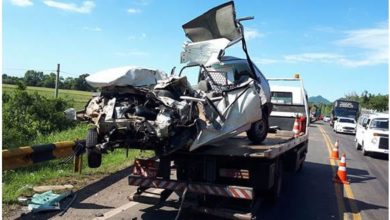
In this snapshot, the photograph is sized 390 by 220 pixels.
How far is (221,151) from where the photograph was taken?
6500mm

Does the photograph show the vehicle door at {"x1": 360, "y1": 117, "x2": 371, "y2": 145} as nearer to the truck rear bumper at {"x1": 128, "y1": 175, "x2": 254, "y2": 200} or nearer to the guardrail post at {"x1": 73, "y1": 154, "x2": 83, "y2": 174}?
the guardrail post at {"x1": 73, "y1": 154, "x2": 83, "y2": 174}

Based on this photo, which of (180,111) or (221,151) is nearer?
(180,111)

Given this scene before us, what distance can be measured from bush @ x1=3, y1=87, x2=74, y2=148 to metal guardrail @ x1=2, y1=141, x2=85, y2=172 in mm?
5722

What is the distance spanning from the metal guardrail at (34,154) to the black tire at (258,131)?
286 centimetres

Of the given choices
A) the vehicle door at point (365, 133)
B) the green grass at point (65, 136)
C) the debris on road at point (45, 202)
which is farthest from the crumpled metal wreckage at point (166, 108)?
the vehicle door at point (365, 133)

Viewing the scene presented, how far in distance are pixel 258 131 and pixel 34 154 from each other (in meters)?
3.77

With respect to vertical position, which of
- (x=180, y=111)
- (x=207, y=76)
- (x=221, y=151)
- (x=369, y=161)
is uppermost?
(x=207, y=76)

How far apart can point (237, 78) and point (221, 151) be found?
171 cm

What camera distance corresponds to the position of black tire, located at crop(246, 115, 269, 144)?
7750mm

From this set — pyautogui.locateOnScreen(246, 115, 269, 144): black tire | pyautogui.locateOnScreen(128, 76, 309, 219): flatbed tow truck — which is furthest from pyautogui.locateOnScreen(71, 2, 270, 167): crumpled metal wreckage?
pyautogui.locateOnScreen(246, 115, 269, 144): black tire

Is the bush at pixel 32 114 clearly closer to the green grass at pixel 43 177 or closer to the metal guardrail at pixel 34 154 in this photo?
the green grass at pixel 43 177

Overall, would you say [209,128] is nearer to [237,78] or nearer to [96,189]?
[237,78]

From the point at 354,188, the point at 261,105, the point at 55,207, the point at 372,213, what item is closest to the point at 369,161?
the point at 354,188

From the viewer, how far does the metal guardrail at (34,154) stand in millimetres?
6727
